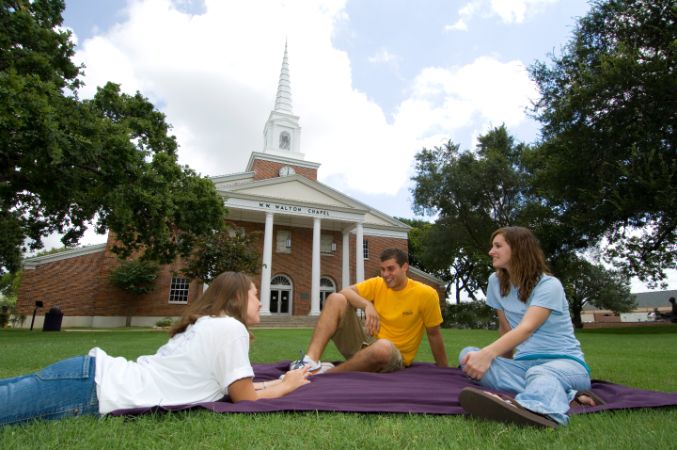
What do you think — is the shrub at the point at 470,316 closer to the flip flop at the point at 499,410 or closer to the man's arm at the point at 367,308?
the man's arm at the point at 367,308

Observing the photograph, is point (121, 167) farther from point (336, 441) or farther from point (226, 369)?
point (336, 441)

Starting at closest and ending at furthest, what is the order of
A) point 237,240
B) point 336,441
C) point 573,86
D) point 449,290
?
point 336,441
point 573,86
point 237,240
point 449,290

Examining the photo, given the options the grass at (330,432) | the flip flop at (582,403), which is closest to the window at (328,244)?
the flip flop at (582,403)

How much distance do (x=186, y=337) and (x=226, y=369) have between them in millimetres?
313

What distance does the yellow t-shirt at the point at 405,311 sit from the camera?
430cm

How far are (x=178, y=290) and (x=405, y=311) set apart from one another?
24.8m

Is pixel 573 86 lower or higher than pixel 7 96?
higher

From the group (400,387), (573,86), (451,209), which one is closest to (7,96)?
(400,387)

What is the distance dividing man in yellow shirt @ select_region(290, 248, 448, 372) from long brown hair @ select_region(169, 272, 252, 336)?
1503 mm

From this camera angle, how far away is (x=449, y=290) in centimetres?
4341

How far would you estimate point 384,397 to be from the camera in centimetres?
284

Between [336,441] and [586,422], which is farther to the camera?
[586,422]

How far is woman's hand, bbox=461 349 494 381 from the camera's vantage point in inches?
104

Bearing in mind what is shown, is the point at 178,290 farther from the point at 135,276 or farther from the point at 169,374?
the point at 169,374
